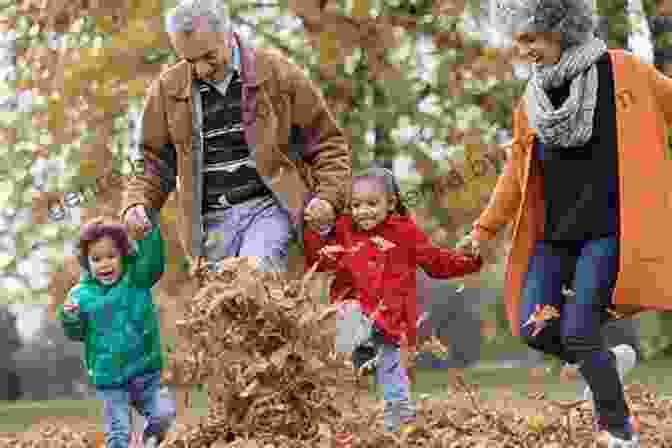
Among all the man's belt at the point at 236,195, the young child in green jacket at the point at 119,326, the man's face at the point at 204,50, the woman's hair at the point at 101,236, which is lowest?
the young child in green jacket at the point at 119,326

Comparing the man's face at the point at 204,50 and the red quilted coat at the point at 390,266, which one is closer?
the man's face at the point at 204,50

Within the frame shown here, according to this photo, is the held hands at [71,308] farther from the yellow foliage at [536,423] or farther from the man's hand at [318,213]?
the yellow foliage at [536,423]

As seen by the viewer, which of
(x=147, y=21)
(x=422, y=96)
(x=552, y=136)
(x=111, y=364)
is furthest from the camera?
(x=422, y=96)

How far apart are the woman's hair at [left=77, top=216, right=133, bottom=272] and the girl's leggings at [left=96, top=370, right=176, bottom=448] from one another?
0.60 metres

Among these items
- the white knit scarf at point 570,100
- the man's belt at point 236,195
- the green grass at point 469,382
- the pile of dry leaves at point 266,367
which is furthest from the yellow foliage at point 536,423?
the green grass at point 469,382

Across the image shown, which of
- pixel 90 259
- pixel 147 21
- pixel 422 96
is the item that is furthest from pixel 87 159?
pixel 90 259

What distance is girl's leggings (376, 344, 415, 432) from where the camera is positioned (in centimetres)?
691

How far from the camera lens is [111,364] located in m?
6.72

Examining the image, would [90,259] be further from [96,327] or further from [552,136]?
[552,136]

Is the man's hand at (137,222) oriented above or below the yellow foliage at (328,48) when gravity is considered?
below

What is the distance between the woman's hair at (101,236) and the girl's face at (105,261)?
21 mm

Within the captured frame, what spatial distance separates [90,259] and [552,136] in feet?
7.81

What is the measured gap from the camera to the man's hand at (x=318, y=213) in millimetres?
6320

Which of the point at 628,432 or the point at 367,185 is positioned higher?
the point at 367,185
